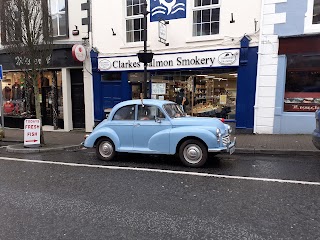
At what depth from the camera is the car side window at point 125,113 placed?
296 inches

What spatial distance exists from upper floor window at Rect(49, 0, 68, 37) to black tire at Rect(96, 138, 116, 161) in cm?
820

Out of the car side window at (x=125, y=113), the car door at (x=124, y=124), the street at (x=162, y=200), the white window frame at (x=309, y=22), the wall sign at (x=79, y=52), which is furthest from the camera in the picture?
the wall sign at (x=79, y=52)

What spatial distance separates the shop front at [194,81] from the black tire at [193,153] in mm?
4947

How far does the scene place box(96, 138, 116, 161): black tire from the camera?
7656 mm

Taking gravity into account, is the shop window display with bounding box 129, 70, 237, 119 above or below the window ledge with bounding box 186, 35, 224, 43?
below

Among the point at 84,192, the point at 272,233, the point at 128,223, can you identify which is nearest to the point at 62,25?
the point at 84,192

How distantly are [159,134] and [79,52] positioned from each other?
7676 mm

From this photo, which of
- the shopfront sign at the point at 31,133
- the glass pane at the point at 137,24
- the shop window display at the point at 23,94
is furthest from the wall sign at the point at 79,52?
the shopfront sign at the point at 31,133

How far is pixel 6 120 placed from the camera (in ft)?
53.0

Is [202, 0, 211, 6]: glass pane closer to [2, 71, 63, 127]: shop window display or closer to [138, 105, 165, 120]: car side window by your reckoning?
[138, 105, 165, 120]: car side window

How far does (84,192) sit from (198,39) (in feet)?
27.4

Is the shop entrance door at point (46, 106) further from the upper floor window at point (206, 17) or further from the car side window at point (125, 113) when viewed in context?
the car side window at point (125, 113)

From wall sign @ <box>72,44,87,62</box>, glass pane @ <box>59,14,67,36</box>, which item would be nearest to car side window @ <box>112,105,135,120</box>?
wall sign @ <box>72,44,87,62</box>

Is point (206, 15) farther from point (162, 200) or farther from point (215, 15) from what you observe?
point (162, 200)
